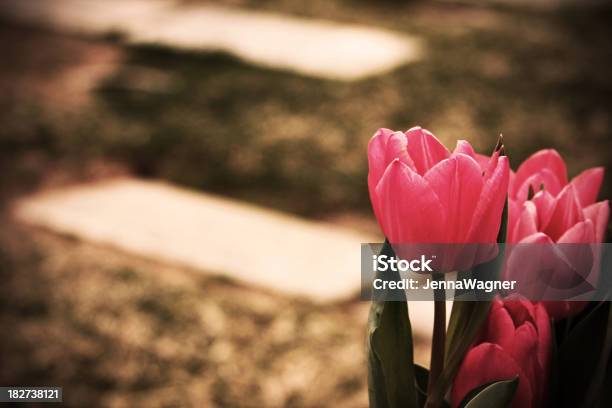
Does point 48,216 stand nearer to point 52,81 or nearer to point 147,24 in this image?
point 52,81

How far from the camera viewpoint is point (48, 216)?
2.60 meters

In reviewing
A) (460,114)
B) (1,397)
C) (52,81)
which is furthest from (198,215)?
(1,397)

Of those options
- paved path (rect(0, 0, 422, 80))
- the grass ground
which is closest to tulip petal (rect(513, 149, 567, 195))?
the grass ground

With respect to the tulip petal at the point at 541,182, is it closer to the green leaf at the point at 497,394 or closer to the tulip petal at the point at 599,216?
the tulip petal at the point at 599,216

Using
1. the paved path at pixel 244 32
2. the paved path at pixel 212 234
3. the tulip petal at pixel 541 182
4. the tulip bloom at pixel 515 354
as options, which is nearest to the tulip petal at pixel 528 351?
the tulip bloom at pixel 515 354

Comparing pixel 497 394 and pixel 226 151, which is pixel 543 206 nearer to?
pixel 497 394

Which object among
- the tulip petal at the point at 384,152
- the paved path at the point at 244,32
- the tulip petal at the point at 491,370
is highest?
the paved path at the point at 244,32

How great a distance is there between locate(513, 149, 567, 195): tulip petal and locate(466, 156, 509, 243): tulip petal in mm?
143

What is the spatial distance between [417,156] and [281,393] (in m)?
1.42

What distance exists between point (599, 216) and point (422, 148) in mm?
148

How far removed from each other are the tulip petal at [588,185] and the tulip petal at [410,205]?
6.9 inches

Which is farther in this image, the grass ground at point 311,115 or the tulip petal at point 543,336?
the grass ground at point 311,115

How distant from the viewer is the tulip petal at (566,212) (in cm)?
64

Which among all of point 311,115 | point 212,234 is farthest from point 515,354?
point 311,115
